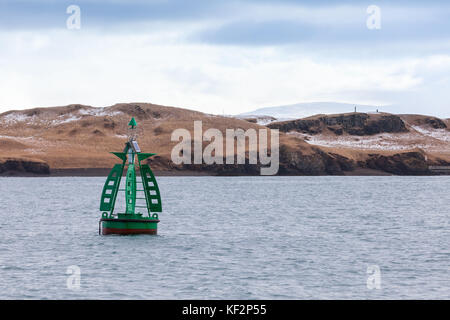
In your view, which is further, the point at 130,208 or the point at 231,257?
the point at 130,208

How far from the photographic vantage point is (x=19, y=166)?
181 meters

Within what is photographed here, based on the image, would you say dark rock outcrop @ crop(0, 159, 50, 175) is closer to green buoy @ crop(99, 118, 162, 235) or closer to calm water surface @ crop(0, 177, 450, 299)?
calm water surface @ crop(0, 177, 450, 299)

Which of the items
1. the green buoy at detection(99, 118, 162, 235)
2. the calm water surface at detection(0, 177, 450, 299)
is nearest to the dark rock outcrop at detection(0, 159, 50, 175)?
the calm water surface at detection(0, 177, 450, 299)

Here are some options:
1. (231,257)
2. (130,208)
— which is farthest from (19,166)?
(231,257)

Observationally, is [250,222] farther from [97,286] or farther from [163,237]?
[97,286]

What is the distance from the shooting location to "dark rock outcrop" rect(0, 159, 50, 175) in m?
180

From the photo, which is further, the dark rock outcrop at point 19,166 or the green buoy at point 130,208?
the dark rock outcrop at point 19,166

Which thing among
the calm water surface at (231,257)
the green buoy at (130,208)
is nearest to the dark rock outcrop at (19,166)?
the calm water surface at (231,257)

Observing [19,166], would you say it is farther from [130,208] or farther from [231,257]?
[231,257]

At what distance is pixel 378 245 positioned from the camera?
41.4m

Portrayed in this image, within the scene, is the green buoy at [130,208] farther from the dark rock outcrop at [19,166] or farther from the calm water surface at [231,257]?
the dark rock outcrop at [19,166]

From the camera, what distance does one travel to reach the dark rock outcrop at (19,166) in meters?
180

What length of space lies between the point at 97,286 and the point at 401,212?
148 feet

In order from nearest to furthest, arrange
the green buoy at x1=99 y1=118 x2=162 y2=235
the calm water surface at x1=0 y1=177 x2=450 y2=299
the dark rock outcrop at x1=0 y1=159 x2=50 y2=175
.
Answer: the calm water surface at x1=0 y1=177 x2=450 y2=299
the green buoy at x1=99 y1=118 x2=162 y2=235
the dark rock outcrop at x1=0 y1=159 x2=50 y2=175
